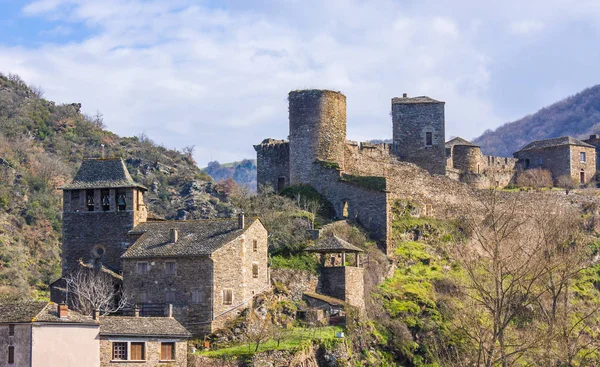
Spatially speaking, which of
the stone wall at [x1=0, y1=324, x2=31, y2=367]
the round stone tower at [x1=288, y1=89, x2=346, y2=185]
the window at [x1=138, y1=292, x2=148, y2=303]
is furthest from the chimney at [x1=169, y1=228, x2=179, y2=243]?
the round stone tower at [x1=288, y1=89, x2=346, y2=185]

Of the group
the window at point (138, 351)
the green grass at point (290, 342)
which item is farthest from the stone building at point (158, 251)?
the window at point (138, 351)

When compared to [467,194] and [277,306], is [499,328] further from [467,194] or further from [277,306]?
[467,194]

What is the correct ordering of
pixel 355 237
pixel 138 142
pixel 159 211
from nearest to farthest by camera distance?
pixel 355 237 < pixel 159 211 < pixel 138 142

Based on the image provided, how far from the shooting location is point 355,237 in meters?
77.8

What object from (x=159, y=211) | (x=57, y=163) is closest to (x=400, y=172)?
(x=159, y=211)

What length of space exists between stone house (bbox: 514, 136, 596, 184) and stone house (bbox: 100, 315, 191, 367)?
165 feet

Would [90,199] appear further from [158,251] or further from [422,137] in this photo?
[422,137]

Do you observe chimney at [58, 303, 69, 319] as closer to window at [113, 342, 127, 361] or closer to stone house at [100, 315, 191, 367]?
stone house at [100, 315, 191, 367]

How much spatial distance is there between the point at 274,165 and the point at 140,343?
2907 cm

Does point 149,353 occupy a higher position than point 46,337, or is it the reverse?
point 46,337

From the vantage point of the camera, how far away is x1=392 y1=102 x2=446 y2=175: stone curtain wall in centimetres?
9281

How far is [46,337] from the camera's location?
192ft

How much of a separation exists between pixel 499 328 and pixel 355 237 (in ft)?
93.8

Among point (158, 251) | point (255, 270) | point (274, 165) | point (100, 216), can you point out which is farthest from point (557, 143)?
point (158, 251)
